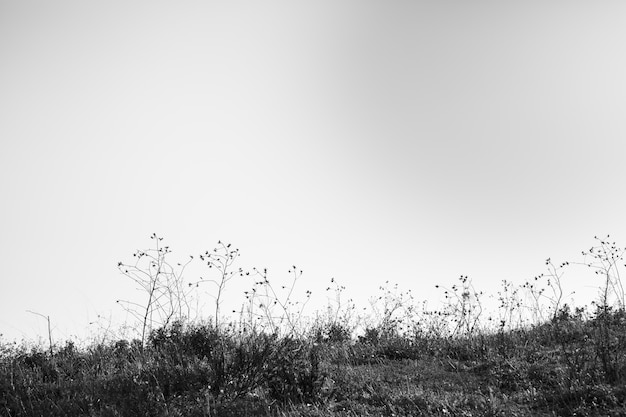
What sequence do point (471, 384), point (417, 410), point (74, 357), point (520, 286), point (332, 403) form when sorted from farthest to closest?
point (520, 286) → point (74, 357) → point (471, 384) → point (332, 403) → point (417, 410)

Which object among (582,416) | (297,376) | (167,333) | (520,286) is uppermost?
(520,286)

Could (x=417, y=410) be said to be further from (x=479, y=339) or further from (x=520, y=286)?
(x=520, y=286)

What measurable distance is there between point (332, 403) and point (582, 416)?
313 centimetres

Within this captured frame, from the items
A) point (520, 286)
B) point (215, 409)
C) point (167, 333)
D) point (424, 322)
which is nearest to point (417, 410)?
point (215, 409)

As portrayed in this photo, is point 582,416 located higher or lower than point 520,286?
lower

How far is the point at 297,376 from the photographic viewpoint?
21.9ft

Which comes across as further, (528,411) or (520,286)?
(520,286)

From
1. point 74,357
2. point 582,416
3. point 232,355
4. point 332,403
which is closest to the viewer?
point 582,416

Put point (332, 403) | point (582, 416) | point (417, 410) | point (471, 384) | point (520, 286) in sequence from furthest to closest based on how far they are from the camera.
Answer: point (520, 286) → point (471, 384) → point (332, 403) → point (417, 410) → point (582, 416)

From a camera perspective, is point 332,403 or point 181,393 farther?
point 181,393

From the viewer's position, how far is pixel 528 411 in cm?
575

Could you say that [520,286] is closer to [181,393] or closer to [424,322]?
[424,322]

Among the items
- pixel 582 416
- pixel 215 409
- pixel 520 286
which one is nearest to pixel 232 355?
pixel 215 409

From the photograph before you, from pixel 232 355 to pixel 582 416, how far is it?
17.1 feet
